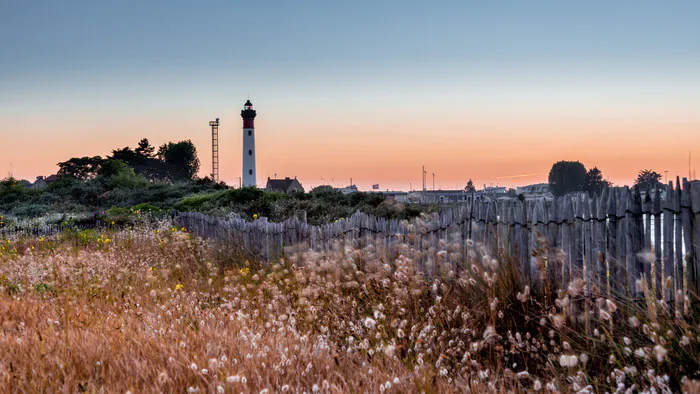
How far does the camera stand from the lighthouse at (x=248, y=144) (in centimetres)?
5944

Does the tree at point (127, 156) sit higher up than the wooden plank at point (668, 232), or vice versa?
the tree at point (127, 156)

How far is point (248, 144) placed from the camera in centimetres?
6019

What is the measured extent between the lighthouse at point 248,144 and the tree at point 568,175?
285 feet

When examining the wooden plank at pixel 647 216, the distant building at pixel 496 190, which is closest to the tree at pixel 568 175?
the distant building at pixel 496 190

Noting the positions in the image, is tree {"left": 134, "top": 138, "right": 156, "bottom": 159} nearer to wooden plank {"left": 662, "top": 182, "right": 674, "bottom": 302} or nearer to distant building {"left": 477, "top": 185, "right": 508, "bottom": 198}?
distant building {"left": 477, "top": 185, "right": 508, "bottom": 198}

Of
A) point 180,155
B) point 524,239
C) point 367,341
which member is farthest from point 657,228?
point 180,155

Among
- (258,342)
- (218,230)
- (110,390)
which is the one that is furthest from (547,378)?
(218,230)

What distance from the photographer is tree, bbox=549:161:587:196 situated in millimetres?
125750

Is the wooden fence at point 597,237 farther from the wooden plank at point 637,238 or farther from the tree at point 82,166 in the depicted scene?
the tree at point 82,166

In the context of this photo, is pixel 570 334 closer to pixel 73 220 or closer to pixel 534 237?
pixel 534 237

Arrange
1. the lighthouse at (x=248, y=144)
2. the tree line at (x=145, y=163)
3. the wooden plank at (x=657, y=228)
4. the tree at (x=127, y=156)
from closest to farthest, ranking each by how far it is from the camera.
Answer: the wooden plank at (x=657, y=228), the lighthouse at (x=248, y=144), the tree line at (x=145, y=163), the tree at (x=127, y=156)

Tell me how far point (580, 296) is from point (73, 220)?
2034 cm

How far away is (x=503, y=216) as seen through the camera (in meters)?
5.93

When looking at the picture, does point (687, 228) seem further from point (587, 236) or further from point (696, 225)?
point (587, 236)
